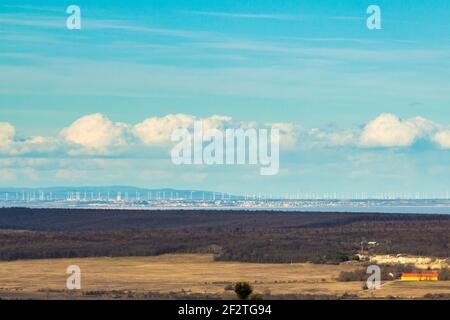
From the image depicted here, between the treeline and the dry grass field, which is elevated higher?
the treeline

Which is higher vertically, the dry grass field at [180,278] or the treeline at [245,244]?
the treeline at [245,244]

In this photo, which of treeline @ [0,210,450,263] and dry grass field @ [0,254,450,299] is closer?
dry grass field @ [0,254,450,299]

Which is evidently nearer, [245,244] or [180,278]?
[180,278]

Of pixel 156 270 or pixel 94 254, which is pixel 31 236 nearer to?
pixel 94 254

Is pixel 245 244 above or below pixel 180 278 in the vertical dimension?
above

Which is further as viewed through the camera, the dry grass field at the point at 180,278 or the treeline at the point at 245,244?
the treeline at the point at 245,244

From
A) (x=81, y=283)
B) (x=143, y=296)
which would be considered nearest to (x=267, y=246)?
(x=81, y=283)

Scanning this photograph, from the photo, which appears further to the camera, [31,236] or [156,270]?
[31,236]

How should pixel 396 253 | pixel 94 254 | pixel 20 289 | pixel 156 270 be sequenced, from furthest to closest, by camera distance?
pixel 94 254, pixel 396 253, pixel 156 270, pixel 20 289
